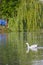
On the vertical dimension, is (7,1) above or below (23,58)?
above

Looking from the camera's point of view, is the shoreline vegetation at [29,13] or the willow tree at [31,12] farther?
the willow tree at [31,12]

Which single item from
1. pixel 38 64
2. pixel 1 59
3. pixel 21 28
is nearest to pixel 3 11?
pixel 21 28

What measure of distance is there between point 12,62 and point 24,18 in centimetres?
692

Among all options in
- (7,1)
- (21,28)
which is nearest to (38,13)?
(21,28)

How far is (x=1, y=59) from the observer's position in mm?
12359

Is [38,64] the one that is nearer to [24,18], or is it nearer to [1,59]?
[1,59]

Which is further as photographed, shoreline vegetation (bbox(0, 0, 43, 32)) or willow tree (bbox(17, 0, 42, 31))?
willow tree (bbox(17, 0, 42, 31))

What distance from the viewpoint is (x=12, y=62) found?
37.6ft

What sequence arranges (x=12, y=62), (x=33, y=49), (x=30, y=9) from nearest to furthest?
(x=12, y=62) → (x=33, y=49) → (x=30, y=9)

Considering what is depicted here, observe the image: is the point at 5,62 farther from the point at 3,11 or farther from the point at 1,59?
the point at 3,11

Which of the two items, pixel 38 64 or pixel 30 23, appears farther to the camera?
pixel 30 23

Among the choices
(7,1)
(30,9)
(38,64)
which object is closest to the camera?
(38,64)

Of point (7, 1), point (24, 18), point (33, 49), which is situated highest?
point (7, 1)

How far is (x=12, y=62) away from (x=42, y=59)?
1185 millimetres
